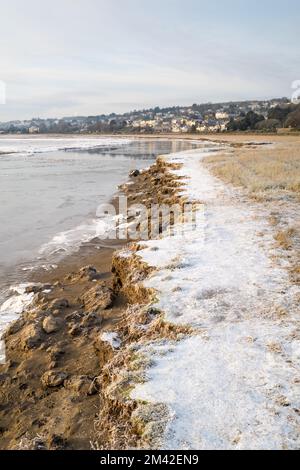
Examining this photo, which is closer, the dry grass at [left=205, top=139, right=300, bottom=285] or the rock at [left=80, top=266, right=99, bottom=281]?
the dry grass at [left=205, top=139, right=300, bottom=285]

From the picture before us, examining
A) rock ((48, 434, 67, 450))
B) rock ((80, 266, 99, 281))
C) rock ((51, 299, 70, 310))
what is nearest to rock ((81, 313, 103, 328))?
rock ((51, 299, 70, 310))

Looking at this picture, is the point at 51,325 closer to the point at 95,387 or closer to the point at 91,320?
the point at 91,320

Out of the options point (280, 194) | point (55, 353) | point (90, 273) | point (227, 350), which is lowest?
point (55, 353)

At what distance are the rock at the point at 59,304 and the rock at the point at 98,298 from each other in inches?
12.0

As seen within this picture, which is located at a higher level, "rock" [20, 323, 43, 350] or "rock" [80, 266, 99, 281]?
"rock" [80, 266, 99, 281]

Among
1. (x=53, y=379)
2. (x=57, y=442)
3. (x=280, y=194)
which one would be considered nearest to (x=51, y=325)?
(x=53, y=379)

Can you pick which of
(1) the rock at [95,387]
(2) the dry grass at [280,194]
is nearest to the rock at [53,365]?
(1) the rock at [95,387]

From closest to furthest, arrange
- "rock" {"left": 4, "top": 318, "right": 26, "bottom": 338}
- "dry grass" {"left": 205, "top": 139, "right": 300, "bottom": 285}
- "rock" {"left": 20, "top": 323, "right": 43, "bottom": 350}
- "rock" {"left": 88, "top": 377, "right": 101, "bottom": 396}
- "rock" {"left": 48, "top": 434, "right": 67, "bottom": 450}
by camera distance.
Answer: "rock" {"left": 48, "top": 434, "right": 67, "bottom": 450}
"rock" {"left": 88, "top": 377, "right": 101, "bottom": 396}
"rock" {"left": 20, "top": 323, "right": 43, "bottom": 350}
"rock" {"left": 4, "top": 318, "right": 26, "bottom": 338}
"dry grass" {"left": 205, "top": 139, "right": 300, "bottom": 285}

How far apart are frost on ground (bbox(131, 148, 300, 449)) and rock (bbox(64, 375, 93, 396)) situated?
0.81m

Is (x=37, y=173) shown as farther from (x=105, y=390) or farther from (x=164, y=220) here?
(x=105, y=390)

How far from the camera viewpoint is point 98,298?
6.69 metres

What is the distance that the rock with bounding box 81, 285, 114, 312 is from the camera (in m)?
6.43

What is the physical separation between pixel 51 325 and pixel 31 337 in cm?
37

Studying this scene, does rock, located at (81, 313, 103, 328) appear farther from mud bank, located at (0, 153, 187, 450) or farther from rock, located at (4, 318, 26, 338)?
rock, located at (4, 318, 26, 338)
